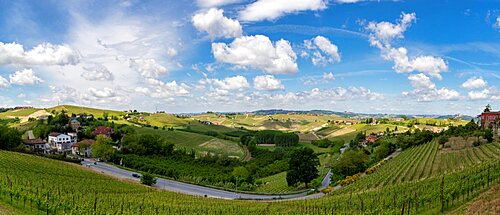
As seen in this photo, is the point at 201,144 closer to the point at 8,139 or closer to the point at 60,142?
the point at 60,142

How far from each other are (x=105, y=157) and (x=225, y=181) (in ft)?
106

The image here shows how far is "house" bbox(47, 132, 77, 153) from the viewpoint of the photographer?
10294cm

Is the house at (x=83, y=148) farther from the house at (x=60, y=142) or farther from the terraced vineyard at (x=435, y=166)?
the terraced vineyard at (x=435, y=166)

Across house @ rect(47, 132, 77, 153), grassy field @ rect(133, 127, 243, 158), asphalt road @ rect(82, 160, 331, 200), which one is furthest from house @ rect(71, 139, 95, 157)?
grassy field @ rect(133, 127, 243, 158)

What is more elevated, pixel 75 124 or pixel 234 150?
pixel 75 124

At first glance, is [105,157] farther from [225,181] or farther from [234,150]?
[234,150]

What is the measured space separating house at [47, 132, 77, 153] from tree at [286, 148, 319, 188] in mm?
66760

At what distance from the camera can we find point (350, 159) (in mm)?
79375

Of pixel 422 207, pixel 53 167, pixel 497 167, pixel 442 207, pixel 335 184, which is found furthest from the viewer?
pixel 335 184

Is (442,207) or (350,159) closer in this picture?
(442,207)

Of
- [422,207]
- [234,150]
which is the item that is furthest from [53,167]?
[234,150]

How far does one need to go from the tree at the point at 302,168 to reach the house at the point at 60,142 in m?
66.8

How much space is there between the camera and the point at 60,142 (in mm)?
103500

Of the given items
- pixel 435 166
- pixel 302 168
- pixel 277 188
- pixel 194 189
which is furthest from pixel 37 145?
pixel 435 166
